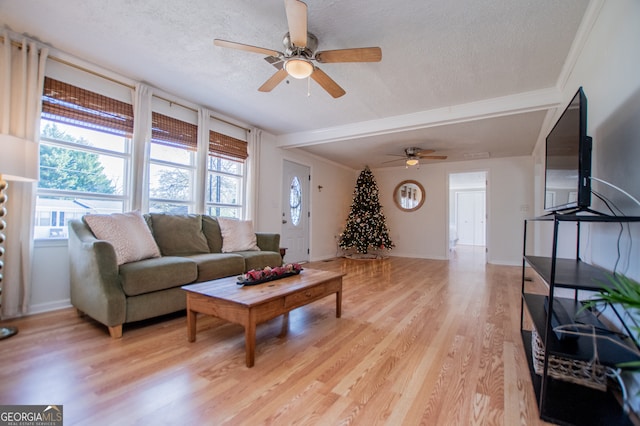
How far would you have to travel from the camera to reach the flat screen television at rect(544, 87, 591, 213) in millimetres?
1415

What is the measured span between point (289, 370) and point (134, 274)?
1.46 metres

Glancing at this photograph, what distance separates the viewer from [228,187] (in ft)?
14.9

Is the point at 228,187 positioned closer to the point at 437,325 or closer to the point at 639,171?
the point at 437,325

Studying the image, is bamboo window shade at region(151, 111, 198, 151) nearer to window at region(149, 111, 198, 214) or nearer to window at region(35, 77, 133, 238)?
window at region(149, 111, 198, 214)

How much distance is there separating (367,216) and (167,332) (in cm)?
521

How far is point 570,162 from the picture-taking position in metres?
1.63

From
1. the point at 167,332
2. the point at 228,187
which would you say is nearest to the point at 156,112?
the point at 228,187

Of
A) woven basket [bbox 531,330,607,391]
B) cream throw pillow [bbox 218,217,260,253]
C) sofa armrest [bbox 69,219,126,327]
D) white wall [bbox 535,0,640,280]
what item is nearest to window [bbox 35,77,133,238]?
sofa armrest [bbox 69,219,126,327]

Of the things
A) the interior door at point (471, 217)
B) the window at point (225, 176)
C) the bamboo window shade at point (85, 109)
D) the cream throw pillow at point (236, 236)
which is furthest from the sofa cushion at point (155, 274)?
the interior door at point (471, 217)

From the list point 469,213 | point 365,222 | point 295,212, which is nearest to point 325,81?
point 295,212

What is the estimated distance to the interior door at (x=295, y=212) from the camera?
5512 millimetres

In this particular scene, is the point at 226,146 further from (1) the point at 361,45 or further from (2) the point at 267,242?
(1) the point at 361,45

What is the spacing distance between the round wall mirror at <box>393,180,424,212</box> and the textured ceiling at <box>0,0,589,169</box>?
2777 millimetres

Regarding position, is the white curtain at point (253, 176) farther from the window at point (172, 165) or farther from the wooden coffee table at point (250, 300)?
the wooden coffee table at point (250, 300)
